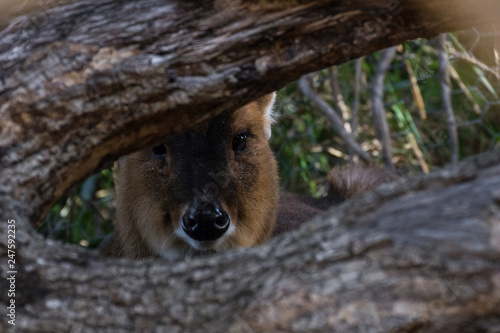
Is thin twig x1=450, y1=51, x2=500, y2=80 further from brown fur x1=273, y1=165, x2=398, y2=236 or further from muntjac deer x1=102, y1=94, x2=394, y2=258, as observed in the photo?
muntjac deer x1=102, y1=94, x2=394, y2=258

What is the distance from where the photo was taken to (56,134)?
210 cm

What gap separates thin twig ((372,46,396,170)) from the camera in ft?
15.5

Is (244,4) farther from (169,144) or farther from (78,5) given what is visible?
(169,144)

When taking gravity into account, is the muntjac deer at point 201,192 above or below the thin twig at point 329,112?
above

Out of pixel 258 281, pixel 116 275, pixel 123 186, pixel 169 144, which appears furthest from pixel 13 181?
pixel 123 186

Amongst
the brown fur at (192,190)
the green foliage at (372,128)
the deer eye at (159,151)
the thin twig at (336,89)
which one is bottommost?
the green foliage at (372,128)

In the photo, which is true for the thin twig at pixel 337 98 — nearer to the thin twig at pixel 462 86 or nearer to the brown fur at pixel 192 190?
the thin twig at pixel 462 86

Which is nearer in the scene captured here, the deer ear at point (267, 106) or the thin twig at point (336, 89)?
the deer ear at point (267, 106)

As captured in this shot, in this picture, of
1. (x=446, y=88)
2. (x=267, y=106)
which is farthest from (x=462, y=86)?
(x=267, y=106)

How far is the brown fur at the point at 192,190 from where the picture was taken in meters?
3.04

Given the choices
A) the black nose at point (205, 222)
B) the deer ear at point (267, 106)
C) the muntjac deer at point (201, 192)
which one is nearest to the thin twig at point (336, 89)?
the deer ear at point (267, 106)

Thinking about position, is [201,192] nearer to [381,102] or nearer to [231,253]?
[231,253]

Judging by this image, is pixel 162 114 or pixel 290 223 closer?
pixel 162 114

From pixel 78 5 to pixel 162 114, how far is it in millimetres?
415
